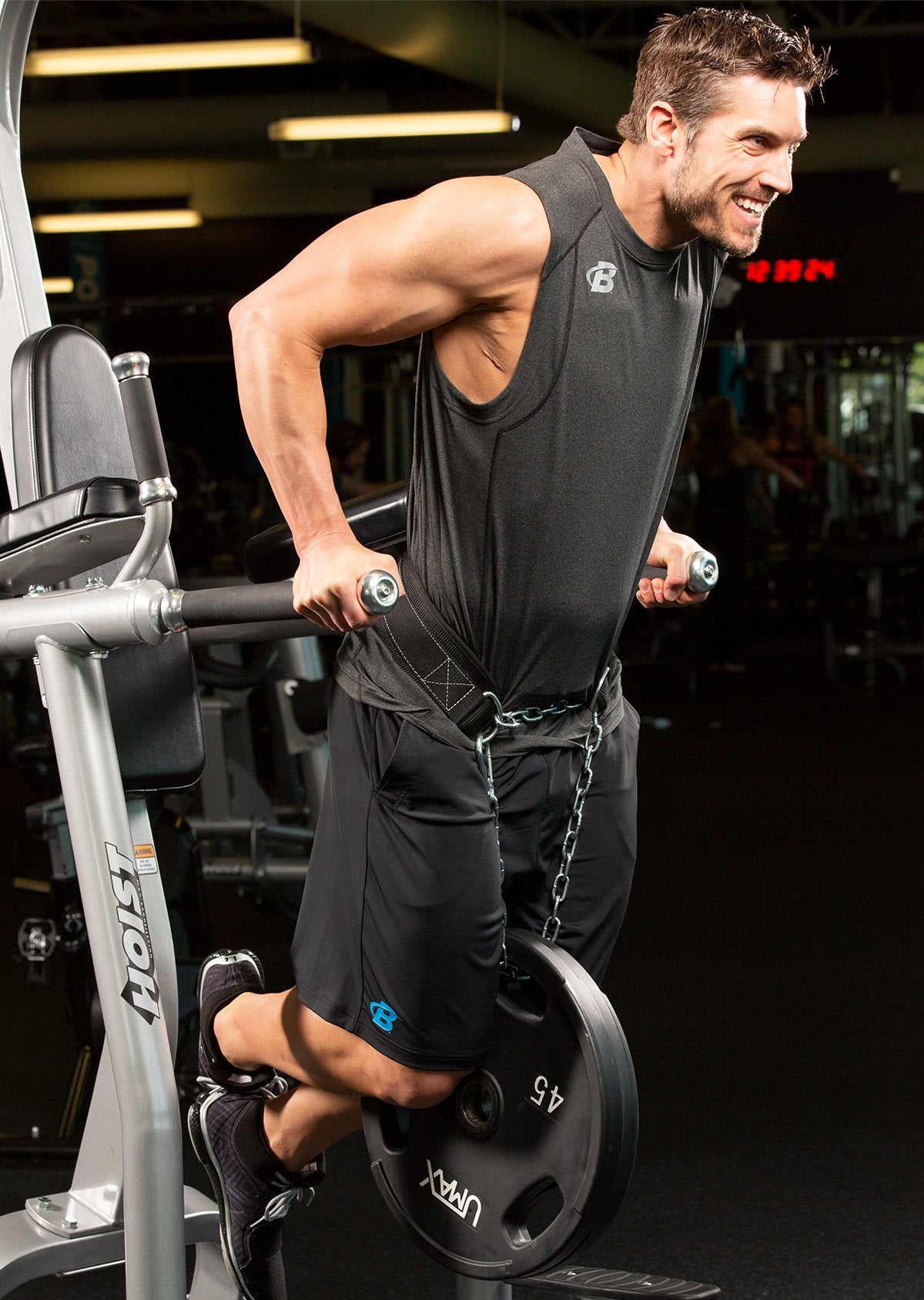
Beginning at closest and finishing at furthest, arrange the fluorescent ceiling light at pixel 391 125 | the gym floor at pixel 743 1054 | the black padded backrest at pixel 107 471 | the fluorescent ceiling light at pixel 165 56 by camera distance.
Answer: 1. the black padded backrest at pixel 107 471
2. the gym floor at pixel 743 1054
3. the fluorescent ceiling light at pixel 165 56
4. the fluorescent ceiling light at pixel 391 125

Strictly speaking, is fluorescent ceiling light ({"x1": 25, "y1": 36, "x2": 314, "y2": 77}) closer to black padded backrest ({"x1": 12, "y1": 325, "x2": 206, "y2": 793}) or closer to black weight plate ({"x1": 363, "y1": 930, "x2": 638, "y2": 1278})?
black padded backrest ({"x1": 12, "y1": 325, "x2": 206, "y2": 793})

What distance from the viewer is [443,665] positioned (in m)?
1.50

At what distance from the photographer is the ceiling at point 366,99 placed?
878 cm

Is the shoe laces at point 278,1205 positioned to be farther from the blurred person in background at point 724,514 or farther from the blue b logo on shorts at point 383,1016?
the blurred person in background at point 724,514

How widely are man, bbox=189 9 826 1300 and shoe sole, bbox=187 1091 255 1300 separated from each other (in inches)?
5.4

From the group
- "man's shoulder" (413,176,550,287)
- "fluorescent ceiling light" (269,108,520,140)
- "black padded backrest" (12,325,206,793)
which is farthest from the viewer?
"fluorescent ceiling light" (269,108,520,140)

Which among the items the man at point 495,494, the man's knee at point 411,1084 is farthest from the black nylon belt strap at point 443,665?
the man's knee at point 411,1084

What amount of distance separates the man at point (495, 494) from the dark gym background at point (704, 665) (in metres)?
0.74

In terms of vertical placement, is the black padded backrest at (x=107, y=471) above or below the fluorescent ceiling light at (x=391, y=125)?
below

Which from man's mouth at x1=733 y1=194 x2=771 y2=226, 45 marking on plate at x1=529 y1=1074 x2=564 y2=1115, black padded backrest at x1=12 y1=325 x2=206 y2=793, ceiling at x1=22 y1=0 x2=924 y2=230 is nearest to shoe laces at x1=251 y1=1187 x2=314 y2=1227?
45 marking on plate at x1=529 y1=1074 x2=564 y2=1115

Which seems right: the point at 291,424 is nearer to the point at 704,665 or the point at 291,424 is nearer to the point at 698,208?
the point at 698,208

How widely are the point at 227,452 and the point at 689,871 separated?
8513mm

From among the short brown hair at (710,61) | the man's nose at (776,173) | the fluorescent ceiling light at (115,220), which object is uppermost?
the fluorescent ceiling light at (115,220)

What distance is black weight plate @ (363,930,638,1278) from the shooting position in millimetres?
1414
